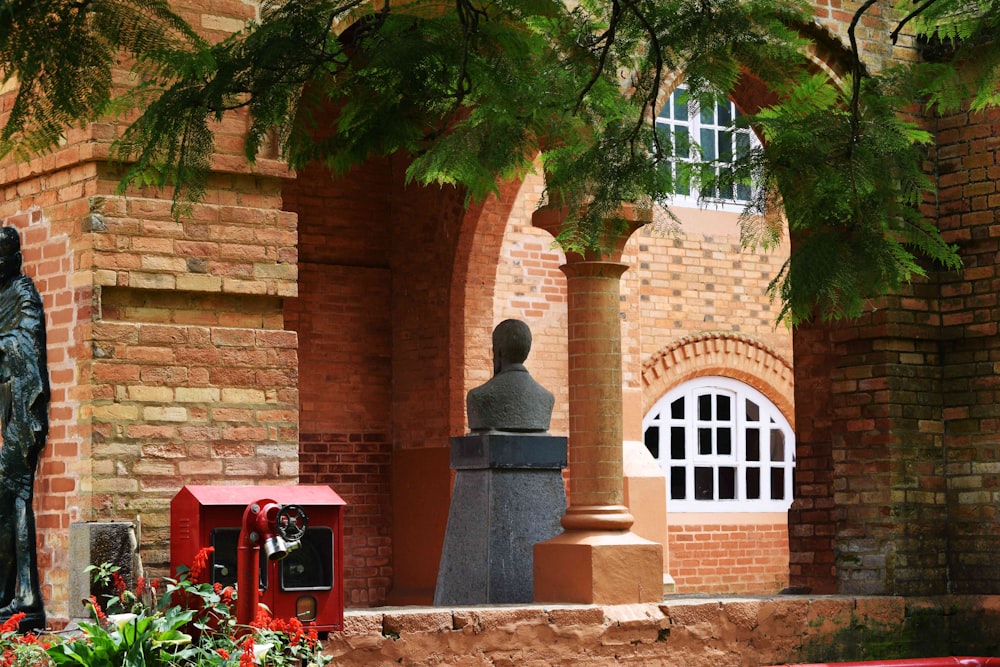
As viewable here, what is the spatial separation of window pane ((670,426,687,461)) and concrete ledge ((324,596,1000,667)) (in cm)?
652

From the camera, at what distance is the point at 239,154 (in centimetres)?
820

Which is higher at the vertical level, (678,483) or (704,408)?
(704,408)

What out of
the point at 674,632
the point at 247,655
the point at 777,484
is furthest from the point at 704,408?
the point at 247,655

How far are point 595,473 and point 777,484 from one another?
8707 millimetres

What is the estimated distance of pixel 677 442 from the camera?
17.2m

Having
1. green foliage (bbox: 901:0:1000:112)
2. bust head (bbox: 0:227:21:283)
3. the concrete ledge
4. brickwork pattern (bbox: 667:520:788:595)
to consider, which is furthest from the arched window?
green foliage (bbox: 901:0:1000:112)

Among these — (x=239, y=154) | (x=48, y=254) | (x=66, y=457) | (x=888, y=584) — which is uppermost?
(x=239, y=154)

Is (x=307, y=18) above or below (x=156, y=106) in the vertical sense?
above

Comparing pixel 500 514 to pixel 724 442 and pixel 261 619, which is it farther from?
pixel 724 442

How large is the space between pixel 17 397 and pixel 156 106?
2854mm

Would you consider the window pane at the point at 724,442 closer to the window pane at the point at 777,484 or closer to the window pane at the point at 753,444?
the window pane at the point at 753,444

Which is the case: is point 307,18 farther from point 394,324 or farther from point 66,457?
point 394,324

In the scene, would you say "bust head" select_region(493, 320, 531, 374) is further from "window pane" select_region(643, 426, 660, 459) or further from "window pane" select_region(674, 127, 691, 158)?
"window pane" select_region(643, 426, 660, 459)

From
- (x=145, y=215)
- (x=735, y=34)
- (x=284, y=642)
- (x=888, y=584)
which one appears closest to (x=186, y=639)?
(x=284, y=642)
